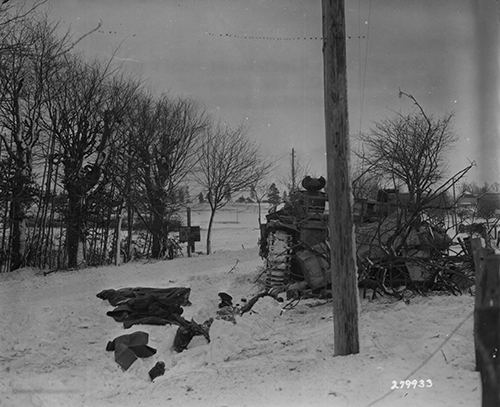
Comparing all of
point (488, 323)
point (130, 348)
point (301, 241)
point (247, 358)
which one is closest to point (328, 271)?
point (301, 241)

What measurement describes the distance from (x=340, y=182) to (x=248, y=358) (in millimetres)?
2127

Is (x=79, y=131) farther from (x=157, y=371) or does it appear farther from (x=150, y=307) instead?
(x=157, y=371)

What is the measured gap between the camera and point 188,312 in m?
7.55

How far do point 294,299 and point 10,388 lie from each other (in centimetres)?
440

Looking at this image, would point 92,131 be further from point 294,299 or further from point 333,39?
point 333,39

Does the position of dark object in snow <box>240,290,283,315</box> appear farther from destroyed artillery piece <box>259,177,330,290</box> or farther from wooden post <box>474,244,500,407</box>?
wooden post <box>474,244,500,407</box>

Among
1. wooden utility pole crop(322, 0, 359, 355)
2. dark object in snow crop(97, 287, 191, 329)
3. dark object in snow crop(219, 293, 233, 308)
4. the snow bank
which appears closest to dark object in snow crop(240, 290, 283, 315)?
the snow bank

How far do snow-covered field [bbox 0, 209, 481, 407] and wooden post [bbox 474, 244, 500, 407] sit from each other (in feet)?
1.84

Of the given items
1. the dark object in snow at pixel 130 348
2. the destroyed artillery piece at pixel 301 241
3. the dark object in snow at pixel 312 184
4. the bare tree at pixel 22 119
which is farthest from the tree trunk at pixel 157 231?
the dark object in snow at pixel 130 348

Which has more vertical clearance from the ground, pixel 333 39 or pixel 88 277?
pixel 333 39

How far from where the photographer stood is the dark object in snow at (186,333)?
19.5 ft

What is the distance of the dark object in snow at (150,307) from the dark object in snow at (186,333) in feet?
1.85

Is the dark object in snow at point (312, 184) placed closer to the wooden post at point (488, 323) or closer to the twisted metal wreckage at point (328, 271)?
the twisted metal wreckage at point (328, 271)

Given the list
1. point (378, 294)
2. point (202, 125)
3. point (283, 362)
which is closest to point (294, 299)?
point (378, 294)
